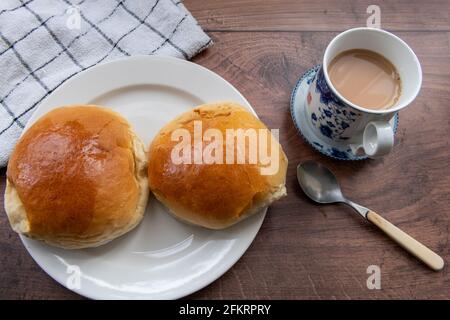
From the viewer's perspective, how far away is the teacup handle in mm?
758

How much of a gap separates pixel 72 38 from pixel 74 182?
0.45 meters

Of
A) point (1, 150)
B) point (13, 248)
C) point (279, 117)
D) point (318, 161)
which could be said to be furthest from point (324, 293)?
point (1, 150)

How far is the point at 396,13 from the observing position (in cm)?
106

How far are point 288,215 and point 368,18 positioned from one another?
1.86 feet

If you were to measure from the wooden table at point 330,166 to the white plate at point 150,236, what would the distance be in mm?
68

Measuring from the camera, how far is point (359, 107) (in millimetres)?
774

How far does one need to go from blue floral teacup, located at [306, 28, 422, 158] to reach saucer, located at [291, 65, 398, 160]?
0.02 m

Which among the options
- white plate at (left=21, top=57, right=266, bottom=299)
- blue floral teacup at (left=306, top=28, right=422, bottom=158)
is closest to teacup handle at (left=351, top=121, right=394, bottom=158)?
blue floral teacup at (left=306, top=28, right=422, bottom=158)

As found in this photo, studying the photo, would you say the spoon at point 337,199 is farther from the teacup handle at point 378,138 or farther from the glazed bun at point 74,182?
the glazed bun at point 74,182

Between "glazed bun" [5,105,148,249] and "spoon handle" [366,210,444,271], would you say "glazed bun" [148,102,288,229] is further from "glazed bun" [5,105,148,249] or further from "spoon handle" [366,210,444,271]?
"spoon handle" [366,210,444,271]

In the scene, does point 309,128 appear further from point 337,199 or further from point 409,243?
point 409,243

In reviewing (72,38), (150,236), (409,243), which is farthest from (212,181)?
(72,38)

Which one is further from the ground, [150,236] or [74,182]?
[74,182]

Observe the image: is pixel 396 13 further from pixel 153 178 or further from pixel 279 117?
pixel 153 178
